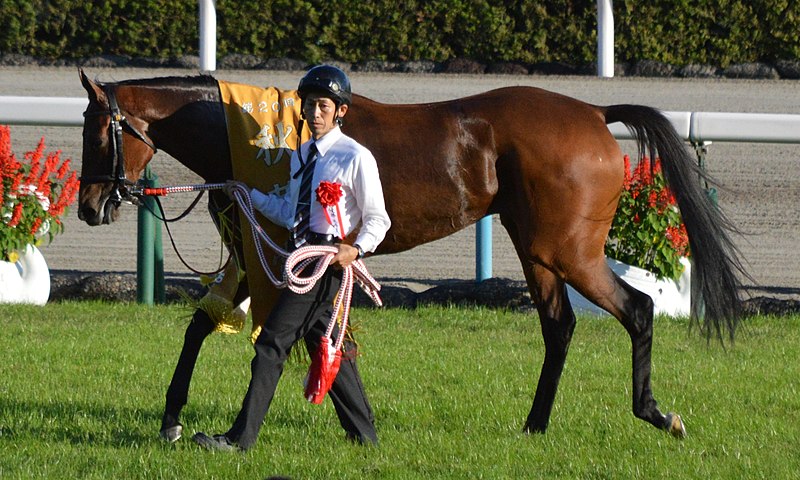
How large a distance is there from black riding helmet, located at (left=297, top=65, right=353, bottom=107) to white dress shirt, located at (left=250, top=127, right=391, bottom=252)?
0.15 metres

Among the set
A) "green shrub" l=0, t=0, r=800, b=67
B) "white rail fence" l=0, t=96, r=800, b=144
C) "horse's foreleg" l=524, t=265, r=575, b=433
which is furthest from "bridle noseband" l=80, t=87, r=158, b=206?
"green shrub" l=0, t=0, r=800, b=67

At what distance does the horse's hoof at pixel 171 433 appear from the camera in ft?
17.0

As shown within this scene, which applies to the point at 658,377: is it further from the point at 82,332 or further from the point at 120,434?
the point at 82,332

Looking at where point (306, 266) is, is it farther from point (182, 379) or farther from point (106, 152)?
point (106, 152)

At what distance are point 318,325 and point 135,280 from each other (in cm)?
355

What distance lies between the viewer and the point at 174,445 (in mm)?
5094

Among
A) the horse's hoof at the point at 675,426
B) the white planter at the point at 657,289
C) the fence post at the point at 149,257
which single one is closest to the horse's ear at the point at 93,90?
the fence post at the point at 149,257

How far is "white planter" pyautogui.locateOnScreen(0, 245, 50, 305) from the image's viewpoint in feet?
25.8

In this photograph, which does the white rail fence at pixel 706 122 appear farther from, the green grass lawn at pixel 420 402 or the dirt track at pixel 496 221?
the green grass lawn at pixel 420 402

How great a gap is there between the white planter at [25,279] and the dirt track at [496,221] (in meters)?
1.10

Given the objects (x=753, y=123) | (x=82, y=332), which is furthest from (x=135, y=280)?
(x=753, y=123)

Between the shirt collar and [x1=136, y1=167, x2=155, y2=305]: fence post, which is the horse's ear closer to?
the shirt collar

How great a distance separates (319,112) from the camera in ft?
15.7

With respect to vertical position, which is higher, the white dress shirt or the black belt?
the white dress shirt
